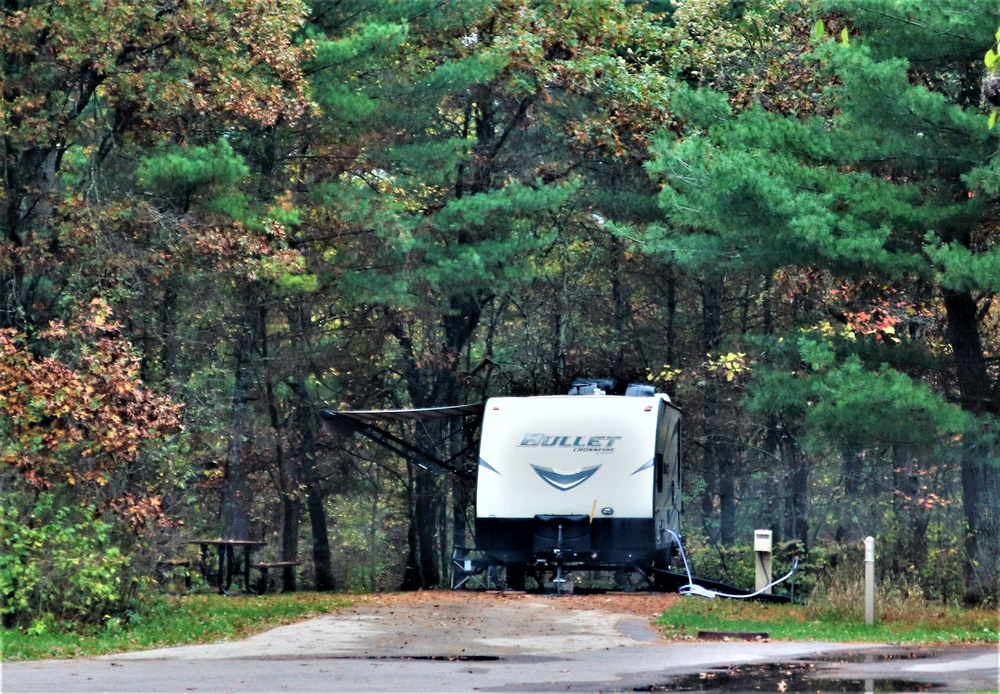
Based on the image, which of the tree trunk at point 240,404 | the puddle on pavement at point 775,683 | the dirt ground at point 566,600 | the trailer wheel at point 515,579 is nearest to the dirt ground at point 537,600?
the dirt ground at point 566,600

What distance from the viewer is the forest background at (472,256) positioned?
1791cm

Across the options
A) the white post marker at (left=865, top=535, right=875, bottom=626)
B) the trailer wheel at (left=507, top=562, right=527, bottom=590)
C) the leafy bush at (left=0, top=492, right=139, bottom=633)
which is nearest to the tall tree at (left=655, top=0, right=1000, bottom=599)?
the white post marker at (left=865, top=535, right=875, bottom=626)

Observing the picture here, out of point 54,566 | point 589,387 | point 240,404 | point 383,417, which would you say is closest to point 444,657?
point 54,566

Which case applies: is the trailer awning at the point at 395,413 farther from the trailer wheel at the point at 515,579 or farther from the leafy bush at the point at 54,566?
the leafy bush at the point at 54,566

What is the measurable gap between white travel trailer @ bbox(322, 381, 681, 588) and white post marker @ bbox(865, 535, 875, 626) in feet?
15.3

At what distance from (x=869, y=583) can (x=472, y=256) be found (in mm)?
12960

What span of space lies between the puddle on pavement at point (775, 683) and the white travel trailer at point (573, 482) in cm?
847

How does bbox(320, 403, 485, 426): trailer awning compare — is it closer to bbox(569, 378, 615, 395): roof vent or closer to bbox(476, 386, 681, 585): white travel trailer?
bbox(569, 378, 615, 395): roof vent

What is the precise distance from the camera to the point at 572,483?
68.8ft

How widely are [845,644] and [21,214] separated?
13.0 metres

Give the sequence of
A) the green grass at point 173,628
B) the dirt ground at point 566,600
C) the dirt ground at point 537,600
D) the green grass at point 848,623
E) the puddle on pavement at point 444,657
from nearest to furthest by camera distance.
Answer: the puddle on pavement at point 444,657
the green grass at point 173,628
the green grass at point 848,623
the dirt ground at point 537,600
the dirt ground at point 566,600

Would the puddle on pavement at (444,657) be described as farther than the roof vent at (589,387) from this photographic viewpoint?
No

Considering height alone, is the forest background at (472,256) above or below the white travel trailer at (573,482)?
above

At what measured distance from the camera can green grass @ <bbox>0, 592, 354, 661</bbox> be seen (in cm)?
1381
